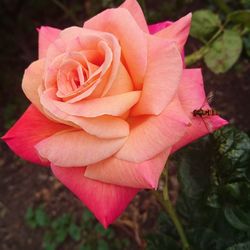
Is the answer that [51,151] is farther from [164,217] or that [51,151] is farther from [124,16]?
[164,217]

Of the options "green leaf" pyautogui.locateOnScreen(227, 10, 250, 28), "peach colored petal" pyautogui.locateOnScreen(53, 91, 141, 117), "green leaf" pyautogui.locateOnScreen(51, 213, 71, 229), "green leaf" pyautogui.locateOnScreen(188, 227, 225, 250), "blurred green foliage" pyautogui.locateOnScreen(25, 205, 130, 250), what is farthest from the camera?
"green leaf" pyautogui.locateOnScreen(51, 213, 71, 229)

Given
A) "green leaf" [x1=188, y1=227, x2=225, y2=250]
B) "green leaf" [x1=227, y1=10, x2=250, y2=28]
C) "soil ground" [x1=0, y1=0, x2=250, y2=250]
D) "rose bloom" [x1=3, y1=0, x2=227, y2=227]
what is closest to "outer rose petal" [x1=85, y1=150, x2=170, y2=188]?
"rose bloom" [x1=3, y1=0, x2=227, y2=227]

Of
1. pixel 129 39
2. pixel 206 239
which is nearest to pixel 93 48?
pixel 129 39

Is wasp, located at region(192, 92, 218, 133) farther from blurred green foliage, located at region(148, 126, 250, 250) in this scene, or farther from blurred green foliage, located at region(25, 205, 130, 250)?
blurred green foliage, located at region(25, 205, 130, 250)

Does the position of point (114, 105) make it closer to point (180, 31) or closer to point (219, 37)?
point (180, 31)

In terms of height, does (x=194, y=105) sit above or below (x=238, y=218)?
above

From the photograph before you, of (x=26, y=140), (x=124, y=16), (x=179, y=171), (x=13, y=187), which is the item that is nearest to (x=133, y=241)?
(x=13, y=187)
